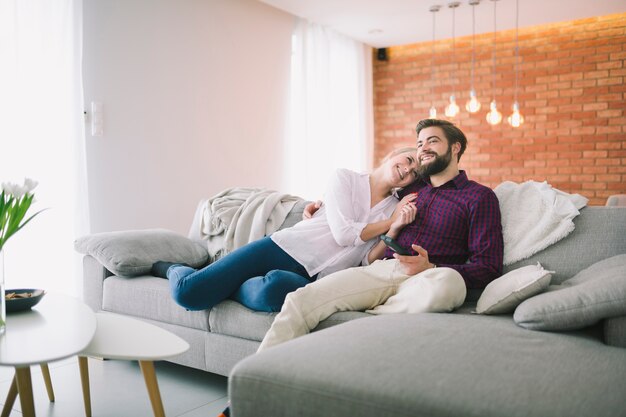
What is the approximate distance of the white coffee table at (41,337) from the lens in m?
1.44

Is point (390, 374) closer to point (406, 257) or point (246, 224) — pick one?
point (406, 257)

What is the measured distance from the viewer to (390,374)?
4.14ft

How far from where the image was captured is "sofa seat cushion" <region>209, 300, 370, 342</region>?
2.30 m

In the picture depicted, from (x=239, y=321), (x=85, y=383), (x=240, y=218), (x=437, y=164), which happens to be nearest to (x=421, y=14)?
(x=240, y=218)

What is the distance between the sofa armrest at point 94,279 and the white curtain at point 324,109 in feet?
9.93

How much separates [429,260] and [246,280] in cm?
78

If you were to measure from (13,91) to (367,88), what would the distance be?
441 centimetres

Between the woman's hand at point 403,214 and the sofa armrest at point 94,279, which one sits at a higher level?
the woman's hand at point 403,214

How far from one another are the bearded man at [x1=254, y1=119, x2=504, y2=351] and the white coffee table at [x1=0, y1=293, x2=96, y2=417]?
576mm

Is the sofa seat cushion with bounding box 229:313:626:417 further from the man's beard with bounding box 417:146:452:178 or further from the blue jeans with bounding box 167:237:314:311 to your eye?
the man's beard with bounding box 417:146:452:178

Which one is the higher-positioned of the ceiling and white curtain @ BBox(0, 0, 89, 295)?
the ceiling

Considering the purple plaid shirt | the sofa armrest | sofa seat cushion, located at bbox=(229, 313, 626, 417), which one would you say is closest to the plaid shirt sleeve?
the purple plaid shirt

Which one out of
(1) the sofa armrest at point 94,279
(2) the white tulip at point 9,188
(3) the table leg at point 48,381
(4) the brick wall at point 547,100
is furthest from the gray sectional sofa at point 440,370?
(4) the brick wall at point 547,100

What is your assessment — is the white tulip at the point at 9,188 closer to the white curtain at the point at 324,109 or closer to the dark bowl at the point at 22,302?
the dark bowl at the point at 22,302
